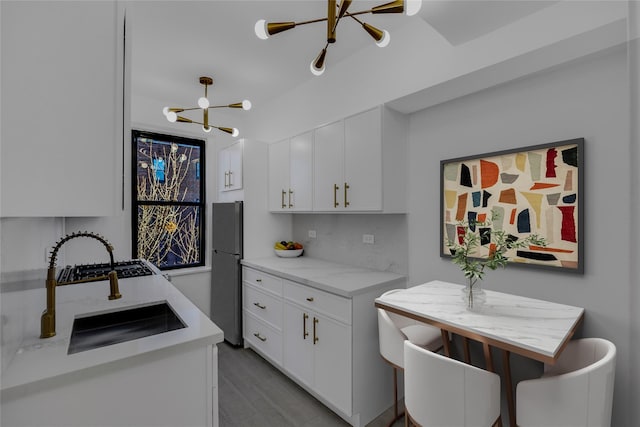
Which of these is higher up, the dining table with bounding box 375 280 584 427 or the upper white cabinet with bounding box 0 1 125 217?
the upper white cabinet with bounding box 0 1 125 217

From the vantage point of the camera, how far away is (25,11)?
28.5 inches

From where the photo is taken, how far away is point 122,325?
1569 mm

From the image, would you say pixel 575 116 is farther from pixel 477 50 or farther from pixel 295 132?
pixel 295 132

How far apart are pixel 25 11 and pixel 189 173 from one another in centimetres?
319

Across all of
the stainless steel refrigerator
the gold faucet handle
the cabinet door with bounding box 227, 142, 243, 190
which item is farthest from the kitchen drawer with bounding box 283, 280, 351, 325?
the cabinet door with bounding box 227, 142, 243, 190

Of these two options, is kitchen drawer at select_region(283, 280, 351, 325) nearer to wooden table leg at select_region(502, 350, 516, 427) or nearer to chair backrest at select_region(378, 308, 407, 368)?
chair backrest at select_region(378, 308, 407, 368)

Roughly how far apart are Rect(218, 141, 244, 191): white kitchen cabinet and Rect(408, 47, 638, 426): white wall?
7.07 ft

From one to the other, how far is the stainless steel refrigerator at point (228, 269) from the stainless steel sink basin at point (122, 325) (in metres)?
1.51

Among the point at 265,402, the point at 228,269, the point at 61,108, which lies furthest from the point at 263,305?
the point at 61,108

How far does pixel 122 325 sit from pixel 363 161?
1.84 meters

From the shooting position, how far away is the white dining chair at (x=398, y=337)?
69.2 inches

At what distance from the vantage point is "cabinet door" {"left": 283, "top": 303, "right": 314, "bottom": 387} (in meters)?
2.32

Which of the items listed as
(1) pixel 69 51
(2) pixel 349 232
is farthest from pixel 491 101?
(1) pixel 69 51

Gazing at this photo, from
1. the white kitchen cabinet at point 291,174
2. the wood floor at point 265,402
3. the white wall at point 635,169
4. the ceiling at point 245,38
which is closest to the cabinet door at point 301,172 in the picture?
the white kitchen cabinet at point 291,174
